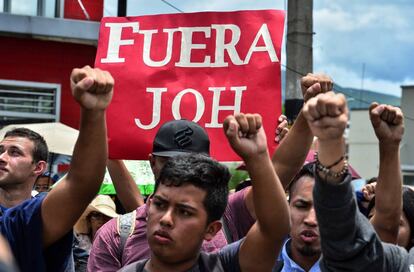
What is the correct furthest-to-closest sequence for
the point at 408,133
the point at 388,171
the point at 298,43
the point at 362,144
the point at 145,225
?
the point at 362,144 < the point at 408,133 < the point at 298,43 < the point at 145,225 < the point at 388,171

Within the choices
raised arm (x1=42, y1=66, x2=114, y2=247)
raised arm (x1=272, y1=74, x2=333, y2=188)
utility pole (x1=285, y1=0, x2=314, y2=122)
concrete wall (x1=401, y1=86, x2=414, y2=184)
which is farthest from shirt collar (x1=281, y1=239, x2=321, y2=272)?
concrete wall (x1=401, y1=86, x2=414, y2=184)

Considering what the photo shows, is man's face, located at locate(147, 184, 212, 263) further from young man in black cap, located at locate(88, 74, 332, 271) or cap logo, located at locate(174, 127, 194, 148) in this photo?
cap logo, located at locate(174, 127, 194, 148)

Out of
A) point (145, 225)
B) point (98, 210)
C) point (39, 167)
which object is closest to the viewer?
point (145, 225)

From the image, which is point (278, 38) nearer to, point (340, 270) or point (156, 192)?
point (156, 192)

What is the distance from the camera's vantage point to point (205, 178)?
10.6 feet

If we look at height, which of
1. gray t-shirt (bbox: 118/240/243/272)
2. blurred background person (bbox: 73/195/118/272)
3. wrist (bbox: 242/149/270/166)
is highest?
wrist (bbox: 242/149/270/166)

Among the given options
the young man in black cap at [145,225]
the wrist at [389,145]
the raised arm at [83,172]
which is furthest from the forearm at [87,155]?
the wrist at [389,145]

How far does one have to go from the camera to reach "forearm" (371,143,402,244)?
3.32 meters

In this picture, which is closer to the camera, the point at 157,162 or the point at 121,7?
the point at 157,162

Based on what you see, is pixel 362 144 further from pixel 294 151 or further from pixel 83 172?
pixel 83 172

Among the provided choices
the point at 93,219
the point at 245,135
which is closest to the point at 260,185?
the point at 245,135

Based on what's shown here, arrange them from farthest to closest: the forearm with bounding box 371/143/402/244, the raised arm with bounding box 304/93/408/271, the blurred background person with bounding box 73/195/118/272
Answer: the blurred background person with bounding box 73/195/118/272 → the forearm with bounding box 371/143/402/244 → the raised arm with bounding box 304/93/408/271

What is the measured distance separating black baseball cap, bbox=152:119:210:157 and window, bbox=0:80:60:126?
30.7 ft

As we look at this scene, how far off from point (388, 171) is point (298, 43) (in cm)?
755
